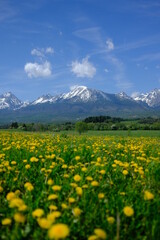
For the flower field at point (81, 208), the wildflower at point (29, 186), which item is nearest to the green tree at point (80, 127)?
the flower field at point (81, 208)

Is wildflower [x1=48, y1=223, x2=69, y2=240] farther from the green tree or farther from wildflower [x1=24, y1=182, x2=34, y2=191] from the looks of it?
the green tree

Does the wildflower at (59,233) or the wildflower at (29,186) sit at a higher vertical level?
the wildflower at (59,233)

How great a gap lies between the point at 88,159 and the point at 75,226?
355cm

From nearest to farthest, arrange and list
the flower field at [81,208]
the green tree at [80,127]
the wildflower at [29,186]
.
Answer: the flower field at [81,208] < the wildflower at [29,186] < the green tree at [80,127]

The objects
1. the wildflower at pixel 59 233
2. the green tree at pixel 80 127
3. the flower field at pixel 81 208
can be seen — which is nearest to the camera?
the wildflower at pixel 59 233

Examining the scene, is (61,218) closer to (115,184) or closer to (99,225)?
(99,225)

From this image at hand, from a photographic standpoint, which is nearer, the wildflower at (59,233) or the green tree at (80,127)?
the wildflower at (59,233)

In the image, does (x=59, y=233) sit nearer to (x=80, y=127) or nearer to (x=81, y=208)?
(x=81, y=208)

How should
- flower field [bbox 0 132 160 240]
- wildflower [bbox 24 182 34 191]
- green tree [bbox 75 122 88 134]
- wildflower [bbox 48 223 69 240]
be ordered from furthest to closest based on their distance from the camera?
1. green tree [bbox 75 122 88 134]
2. wildflower [bbox 24 182 34 191]
3. flower field [bbox 0 132 160 240]
4. wildflower [bbox 48 223 69 240]

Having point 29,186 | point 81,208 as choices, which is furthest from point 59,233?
point 29,186

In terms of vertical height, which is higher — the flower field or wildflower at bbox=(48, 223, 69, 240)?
wildflower at bbox=(48, 223, 69, 240)

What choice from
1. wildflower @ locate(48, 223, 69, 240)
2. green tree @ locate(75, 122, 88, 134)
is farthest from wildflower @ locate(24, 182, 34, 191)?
green tree @ locate(75, 122, 88, 134)

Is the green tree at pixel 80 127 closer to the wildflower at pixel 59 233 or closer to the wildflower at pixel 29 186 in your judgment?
the wildflower at pixel 29 186

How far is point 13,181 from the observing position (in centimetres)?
427
